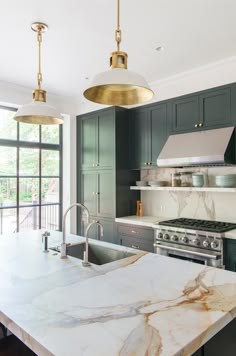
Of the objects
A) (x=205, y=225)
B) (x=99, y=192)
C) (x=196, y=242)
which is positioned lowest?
(x=196, y=242)

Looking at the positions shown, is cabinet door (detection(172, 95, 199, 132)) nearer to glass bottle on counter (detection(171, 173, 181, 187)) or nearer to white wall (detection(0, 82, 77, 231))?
glass bottle on counter (detection(171, 173, 181, 187))

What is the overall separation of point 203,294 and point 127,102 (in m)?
1.23

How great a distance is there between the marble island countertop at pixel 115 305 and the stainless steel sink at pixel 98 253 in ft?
1.12

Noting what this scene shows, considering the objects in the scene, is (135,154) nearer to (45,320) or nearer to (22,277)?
(22,277)

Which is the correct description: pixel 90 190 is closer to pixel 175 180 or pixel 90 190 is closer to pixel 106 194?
pixel 106 194

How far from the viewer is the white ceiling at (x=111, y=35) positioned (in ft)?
7.39

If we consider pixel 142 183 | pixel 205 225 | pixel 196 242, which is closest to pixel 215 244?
pixel 196 242

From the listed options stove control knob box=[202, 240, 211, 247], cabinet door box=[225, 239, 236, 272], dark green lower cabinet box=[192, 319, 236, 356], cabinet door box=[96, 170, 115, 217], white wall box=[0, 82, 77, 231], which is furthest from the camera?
white wall box=[0, 82, 77, 231]

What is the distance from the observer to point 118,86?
1750 mm

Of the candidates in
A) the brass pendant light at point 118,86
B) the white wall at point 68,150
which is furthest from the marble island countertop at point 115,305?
the white wall at point 68,150

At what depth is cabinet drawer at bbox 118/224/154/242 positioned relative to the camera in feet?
11.4

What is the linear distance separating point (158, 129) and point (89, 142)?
1.30m

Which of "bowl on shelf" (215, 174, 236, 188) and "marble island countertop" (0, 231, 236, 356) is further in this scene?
"bowl on shelf" (215, 174, 236, 188)

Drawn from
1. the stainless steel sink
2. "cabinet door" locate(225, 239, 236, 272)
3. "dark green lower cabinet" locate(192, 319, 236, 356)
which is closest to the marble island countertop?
"dark green lower cabinet" locate(192, 319, 236, 356)
